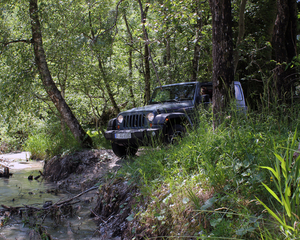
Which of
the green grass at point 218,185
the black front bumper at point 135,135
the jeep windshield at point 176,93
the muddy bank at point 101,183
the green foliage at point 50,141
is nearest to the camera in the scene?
the green grass at point 218,185

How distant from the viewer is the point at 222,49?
438cm

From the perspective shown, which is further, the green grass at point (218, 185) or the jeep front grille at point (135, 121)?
the jeep front grille at point (135, 121)

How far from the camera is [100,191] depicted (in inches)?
179

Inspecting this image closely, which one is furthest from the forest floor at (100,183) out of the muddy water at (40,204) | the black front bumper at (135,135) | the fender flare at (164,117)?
the fender flare at (164,117)

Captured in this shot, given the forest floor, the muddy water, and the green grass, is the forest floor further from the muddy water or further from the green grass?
the green grass

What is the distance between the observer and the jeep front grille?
621 cm

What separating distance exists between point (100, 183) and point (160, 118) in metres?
1.73

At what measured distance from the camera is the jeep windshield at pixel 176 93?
22.7ft

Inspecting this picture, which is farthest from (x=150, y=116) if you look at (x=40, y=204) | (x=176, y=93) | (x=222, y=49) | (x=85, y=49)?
(x=85, y=49)

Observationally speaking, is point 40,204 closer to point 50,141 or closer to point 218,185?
point 218,185

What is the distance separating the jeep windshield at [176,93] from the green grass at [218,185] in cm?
313

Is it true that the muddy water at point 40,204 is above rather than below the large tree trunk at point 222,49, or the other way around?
below

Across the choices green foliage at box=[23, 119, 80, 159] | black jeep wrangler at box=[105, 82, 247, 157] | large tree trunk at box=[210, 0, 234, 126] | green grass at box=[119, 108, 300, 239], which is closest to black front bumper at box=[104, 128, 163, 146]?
black jeep wrangler at box=[105, 82, 247, 157]

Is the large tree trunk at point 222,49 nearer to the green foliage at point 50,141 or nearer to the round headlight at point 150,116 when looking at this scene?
the round headlight at point 150,116
